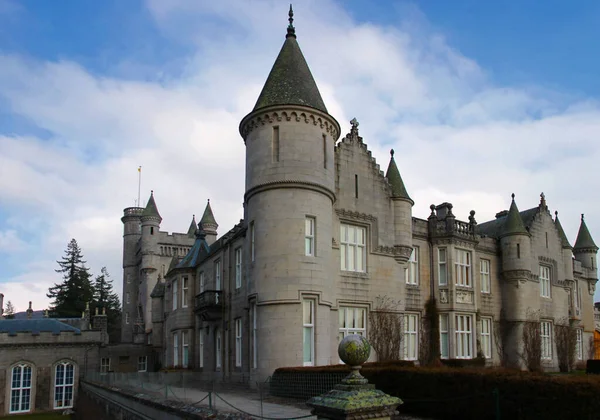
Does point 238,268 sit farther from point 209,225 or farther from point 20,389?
point 209,225

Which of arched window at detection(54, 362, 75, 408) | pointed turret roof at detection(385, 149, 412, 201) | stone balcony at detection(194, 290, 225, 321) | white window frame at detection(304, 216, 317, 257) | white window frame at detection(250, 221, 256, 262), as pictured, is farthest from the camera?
arched window at detection(54, 362, 75, 408)

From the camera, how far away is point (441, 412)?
527 inches

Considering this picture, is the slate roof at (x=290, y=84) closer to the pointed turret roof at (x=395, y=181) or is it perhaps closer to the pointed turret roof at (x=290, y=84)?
the pointed turret roof at (x=290, y=84)

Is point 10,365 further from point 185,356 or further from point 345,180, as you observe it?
point 345,180

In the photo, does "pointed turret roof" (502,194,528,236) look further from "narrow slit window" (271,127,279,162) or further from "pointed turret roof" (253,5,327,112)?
"narrow slit window" (271,127,279,162)

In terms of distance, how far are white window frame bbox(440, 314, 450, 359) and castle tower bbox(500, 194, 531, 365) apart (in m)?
5.70

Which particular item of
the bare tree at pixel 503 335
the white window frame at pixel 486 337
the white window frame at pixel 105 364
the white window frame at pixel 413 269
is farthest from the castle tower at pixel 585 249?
the white window frame at pixel 105 364

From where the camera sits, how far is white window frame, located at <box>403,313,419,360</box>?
28984 mm

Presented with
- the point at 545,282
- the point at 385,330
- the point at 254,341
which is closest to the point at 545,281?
the point at 545,282

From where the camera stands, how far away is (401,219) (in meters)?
28.7

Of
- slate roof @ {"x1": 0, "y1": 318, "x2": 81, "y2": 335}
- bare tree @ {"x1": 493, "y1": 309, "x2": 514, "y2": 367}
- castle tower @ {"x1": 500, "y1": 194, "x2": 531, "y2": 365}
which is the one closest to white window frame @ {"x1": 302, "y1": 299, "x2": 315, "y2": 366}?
bare tree @ {"x1": 493, "y1": 309, "x2": 514, "y2": 367}

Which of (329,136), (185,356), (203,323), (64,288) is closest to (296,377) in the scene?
(329,136)

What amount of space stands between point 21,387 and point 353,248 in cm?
3151

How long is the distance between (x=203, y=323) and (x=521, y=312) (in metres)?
18.8
